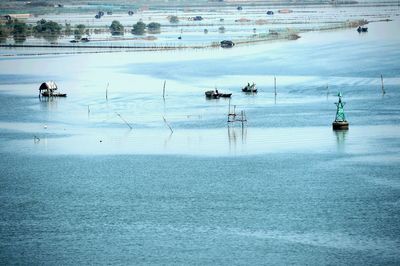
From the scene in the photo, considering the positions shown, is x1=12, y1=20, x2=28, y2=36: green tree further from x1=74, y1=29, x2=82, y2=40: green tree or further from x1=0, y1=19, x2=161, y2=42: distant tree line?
x1=74, y1=29, x2=82, y2=40: green tree

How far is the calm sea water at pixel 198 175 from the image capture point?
22734 millimetres

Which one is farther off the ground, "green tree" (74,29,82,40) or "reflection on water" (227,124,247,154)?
"green tree" (74,29,82,40)

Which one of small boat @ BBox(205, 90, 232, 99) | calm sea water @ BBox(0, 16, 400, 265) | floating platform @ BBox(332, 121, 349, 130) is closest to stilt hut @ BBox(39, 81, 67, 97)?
calm sea water @ BBox(0, 16, 400, 265)

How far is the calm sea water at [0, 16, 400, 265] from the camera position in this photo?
22734mm

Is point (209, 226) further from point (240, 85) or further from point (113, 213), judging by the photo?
point (240, 85)

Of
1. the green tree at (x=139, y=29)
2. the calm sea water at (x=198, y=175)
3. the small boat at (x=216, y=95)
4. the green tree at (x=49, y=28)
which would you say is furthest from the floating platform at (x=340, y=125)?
the green tree at (x=49, y=28)

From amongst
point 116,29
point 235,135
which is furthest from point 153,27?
point 235,135

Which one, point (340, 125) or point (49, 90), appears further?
point (49, 90)

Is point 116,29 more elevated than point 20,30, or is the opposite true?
point 116,29

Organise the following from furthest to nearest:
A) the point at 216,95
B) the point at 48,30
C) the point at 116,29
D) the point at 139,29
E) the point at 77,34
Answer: the point at 116,29
the point at 139,29
the point at 48,30
the point at 77,34
the point at 216,95

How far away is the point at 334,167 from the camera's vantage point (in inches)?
1214

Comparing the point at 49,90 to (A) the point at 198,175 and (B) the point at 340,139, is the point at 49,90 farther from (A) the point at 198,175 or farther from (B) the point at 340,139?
(A) the point at 198,175

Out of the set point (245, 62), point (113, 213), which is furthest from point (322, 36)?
point (113, 213)

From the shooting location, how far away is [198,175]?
30.0 m
